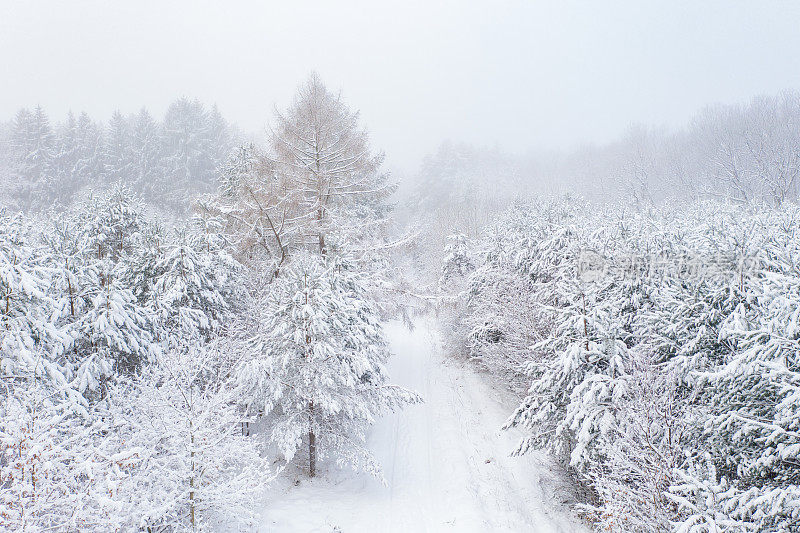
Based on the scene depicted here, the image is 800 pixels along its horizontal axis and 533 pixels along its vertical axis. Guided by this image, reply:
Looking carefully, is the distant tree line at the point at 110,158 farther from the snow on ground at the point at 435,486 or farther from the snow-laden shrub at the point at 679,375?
the snow-laden shrub at the point at 679,375

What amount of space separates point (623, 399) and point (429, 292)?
6813 mm

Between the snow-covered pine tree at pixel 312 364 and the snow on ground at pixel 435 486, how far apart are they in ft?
3.62

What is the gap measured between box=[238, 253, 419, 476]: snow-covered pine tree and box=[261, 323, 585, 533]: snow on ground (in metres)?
1.10

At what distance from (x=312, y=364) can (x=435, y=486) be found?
5952 millimetres

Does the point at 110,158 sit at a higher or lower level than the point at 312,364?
higher

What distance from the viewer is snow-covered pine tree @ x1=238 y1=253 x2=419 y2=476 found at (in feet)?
35.6

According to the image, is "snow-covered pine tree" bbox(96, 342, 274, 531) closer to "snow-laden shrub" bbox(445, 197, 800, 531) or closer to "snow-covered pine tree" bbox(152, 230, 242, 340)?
"snow-covered pine tree" bbox(152, 230, 242, 340)

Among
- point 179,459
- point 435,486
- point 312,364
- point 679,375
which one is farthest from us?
point 435,486

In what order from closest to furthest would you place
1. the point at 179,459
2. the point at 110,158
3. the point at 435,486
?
1. the point at 179,459
2. the point at 435,486
3. the point at 110,158

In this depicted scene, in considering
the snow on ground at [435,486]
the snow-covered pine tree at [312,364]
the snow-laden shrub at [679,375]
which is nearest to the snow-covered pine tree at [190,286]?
the snow-covered pine tree at [312,364]

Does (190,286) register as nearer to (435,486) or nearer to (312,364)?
(312,364)

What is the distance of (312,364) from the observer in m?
11.1

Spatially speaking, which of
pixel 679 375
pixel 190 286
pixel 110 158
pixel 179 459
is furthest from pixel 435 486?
pixel 110 158

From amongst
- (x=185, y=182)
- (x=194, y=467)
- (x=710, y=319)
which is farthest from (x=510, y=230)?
(x=185, y=182)
